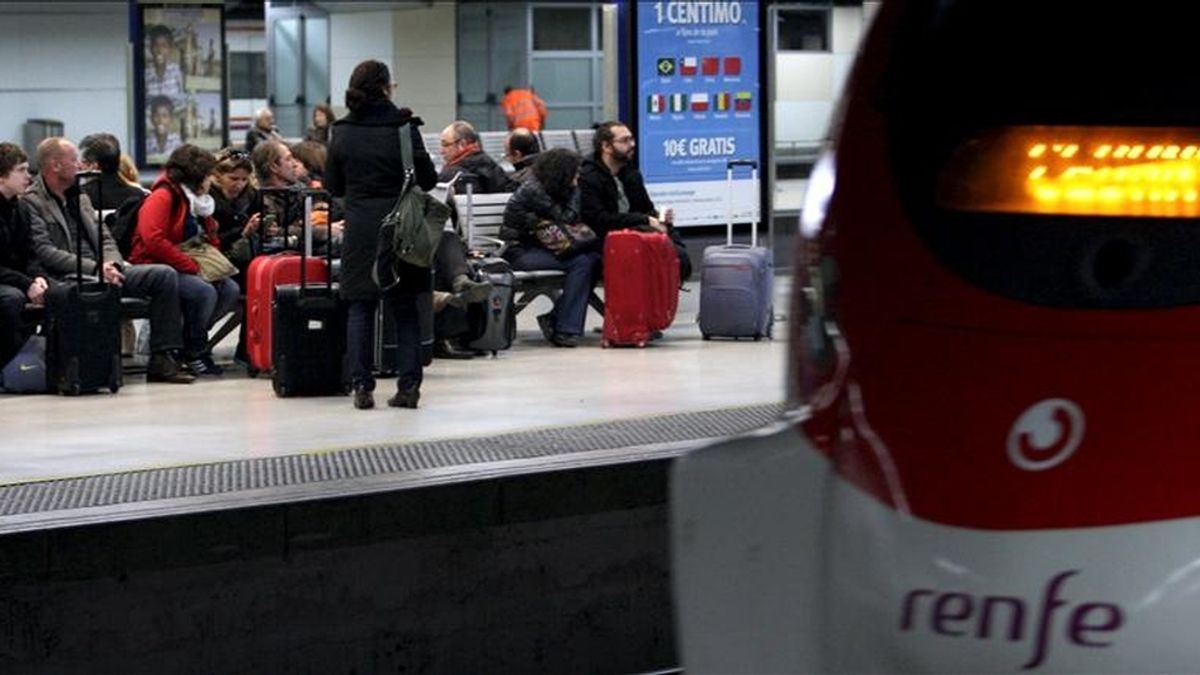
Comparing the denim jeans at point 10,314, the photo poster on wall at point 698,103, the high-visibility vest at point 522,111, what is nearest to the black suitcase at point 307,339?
the denim jeans at point 10,314

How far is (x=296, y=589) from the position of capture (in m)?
7.24

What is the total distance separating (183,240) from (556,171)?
2.72 meters

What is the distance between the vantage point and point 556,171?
1431 centimetres

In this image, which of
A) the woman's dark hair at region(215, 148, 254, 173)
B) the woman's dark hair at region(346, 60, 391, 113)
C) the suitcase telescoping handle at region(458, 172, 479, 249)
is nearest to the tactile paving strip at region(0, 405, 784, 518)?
the woman's dark hair at region(346, 60, 391, 113)

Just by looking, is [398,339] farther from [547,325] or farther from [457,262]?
[547,325]

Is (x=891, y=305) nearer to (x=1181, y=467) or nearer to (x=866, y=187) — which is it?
(x=866, y=187)

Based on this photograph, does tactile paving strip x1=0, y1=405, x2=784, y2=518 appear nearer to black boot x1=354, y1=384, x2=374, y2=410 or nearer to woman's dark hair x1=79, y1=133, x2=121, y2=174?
black boot x1=354, y1=384, x2=374, y2=410

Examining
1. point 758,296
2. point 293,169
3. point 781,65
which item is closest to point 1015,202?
point 293,169

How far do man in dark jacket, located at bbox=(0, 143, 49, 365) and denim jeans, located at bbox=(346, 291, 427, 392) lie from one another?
149cm

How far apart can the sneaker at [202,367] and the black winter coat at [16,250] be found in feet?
3.03

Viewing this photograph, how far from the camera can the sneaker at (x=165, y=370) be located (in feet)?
39.3

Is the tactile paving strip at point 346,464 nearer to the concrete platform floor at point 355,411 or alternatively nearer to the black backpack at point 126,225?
the concrete platform floor at point 355,411

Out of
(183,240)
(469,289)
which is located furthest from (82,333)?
(469,289)

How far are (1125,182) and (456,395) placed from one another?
797cm
